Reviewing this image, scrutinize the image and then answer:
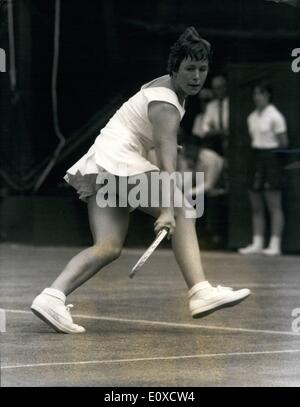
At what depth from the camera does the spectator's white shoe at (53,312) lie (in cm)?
834

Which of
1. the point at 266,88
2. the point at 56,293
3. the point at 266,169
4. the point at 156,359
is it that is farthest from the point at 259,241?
the point at 156,359

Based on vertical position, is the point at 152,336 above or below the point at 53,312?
below

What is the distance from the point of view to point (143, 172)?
8430mm

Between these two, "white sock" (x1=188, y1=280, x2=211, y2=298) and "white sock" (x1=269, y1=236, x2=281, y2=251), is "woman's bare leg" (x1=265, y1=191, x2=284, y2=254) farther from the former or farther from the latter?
"white sock" (x1=188, y1=280, x2=211, y2=298)

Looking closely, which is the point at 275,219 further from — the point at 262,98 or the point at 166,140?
the point at 166,140

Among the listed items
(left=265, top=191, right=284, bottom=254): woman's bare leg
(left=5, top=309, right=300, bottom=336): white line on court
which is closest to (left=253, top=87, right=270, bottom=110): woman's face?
(left=265, top=191, right=284, bottom=254): woman's bare leg

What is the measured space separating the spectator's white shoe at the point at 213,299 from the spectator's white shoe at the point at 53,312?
757mm

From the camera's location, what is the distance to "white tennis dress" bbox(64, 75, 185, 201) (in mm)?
8445

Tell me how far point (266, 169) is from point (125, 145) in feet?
24.4

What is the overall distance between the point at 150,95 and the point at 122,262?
20.6ft

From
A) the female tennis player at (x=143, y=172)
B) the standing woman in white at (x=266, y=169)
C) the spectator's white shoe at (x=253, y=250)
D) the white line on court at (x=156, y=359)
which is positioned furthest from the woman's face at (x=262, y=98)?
the white line on court at (x=156, y=359)
